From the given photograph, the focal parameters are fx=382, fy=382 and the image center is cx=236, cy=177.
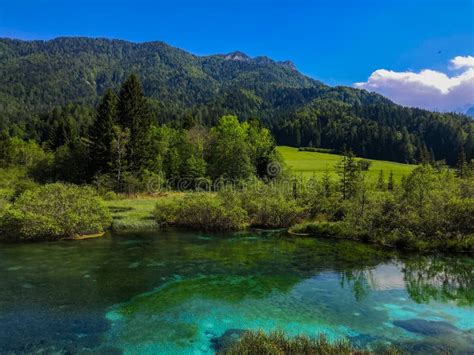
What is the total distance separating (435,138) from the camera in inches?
6594

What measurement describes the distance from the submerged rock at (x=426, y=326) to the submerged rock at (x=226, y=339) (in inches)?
299

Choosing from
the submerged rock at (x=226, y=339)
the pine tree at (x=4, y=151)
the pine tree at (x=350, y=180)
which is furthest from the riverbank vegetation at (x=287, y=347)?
the pine tree at (x=4, y=151)

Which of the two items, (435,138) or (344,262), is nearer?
(344,262)

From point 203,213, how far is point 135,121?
32.1 metres

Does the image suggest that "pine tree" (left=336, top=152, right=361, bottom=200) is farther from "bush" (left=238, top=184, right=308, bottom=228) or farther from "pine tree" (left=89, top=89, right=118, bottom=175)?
"pine tree" (left=89, top=89, right=118, bottom=175)

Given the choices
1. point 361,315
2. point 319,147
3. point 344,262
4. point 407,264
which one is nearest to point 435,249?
point 407,264

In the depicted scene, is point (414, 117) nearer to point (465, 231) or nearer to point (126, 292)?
point (465, 231)

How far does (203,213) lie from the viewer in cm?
4266

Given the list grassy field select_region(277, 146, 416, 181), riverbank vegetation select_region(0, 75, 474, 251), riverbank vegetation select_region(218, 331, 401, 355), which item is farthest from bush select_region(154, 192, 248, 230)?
grassy field select_region(277, 146, 416, 181)

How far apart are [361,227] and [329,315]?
20.5 m

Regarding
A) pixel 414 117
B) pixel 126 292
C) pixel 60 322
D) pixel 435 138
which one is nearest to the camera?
pixel 60 322

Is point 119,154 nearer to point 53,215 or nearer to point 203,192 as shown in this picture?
point 203,192

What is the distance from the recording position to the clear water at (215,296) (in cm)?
1622

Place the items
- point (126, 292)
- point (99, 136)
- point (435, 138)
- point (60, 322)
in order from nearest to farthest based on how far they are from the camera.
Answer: point (60, 322) < point (126, 292) < point (99, 136) < point (435, 138)
